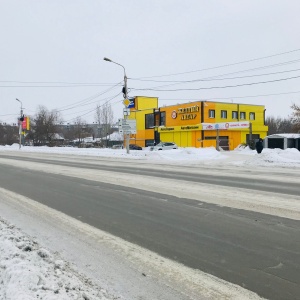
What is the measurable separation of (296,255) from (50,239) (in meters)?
3.93

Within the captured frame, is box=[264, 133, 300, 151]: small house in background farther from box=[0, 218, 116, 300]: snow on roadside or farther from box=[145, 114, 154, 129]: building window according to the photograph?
box=[0, 218, 116, 300]: snow on roadside

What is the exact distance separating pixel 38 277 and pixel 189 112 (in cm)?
5034

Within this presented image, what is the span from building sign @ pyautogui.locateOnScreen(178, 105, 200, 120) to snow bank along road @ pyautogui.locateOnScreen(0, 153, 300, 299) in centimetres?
4126

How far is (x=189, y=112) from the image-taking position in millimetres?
53125

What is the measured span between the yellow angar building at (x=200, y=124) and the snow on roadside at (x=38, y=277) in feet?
139

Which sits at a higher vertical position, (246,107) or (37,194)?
(246,107)

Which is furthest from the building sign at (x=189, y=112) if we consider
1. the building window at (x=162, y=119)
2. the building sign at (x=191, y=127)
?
the building window at (x=162, y=119)

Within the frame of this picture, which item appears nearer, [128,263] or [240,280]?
[240,280]

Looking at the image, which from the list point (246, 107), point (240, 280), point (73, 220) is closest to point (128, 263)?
point (240, 280)

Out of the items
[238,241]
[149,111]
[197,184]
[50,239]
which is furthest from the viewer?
[149,111]

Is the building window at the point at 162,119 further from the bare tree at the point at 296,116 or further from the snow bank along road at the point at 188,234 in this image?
the snow bank along road at the point at 188,234

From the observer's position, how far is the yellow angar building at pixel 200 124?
50.6 meters

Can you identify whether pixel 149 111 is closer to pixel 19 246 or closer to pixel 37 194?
pixel 37 194

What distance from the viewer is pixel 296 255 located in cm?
488
